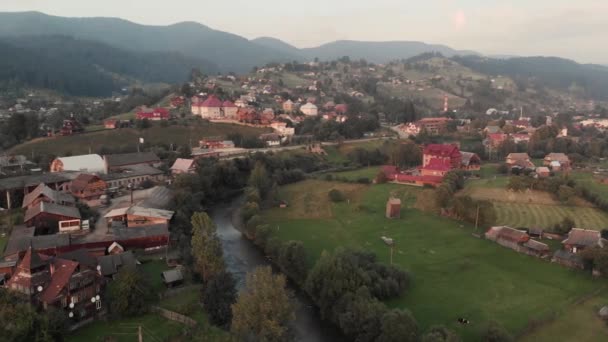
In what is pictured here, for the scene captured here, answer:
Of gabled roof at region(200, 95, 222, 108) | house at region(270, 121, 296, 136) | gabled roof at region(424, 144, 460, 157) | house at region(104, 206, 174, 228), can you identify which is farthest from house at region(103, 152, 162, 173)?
gabled roof at region(424, 144, 460, 157)

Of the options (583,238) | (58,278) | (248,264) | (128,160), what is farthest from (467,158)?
(58,278)

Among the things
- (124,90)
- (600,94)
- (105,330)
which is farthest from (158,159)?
(600,94)

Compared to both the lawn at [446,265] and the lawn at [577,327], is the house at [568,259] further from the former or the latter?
the lawn at [577,327]

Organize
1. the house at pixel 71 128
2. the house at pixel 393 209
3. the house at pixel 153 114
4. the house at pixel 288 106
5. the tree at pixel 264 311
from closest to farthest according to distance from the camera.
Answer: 1. the tree at pixel 264 311
2. the house at pixel 393 209
3. the house at pixel 71 128
4. the house at pixel 153 114
5. the house at pixel 288 106

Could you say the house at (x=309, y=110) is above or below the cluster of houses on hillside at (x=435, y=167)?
above

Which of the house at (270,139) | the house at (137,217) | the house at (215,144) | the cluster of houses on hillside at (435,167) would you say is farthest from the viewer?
the house at (270,139)

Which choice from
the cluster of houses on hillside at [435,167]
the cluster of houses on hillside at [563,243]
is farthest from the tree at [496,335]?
the cluster of houses on hillside at [435,167]

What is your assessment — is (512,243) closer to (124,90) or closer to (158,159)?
(158,159)

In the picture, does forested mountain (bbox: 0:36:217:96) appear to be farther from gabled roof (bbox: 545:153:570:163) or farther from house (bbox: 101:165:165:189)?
gabled roof (bbox: 545:153:570:163)
